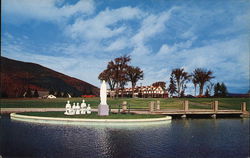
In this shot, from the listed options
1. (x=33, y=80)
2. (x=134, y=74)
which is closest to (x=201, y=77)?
(x=134, y=74)

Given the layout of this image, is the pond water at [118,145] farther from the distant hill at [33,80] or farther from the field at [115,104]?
the distant hill at [33,80]

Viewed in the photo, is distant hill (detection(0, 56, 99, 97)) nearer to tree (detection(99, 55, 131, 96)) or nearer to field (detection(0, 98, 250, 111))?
tree (detection(99, 55, 131, 96))

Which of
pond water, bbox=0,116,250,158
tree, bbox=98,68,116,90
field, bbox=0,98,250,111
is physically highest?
tree, bbox=98,68,116,90

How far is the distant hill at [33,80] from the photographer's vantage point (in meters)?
88.1

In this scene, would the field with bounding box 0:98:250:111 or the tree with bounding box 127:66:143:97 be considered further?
the tree with bounding box 127:66:143:97

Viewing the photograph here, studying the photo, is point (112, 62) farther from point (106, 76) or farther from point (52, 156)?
point (52, 156)

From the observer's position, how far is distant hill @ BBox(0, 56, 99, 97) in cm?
8806

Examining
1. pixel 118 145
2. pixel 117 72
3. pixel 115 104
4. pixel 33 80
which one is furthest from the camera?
pixel 33 80

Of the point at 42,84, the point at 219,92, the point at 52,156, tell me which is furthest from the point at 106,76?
the point at 52,156

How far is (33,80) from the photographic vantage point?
10312 centimetres

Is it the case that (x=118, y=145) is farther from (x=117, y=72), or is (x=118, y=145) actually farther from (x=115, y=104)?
(x=117, y=72)

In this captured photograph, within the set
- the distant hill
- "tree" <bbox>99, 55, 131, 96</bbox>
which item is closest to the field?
"tree" <bbox>99, 55, 131, 96</bbox>

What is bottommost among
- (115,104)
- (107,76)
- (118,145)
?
(118,145)

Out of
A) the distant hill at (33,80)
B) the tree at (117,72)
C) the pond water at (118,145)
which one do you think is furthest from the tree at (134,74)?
the pond water at (118,145)
